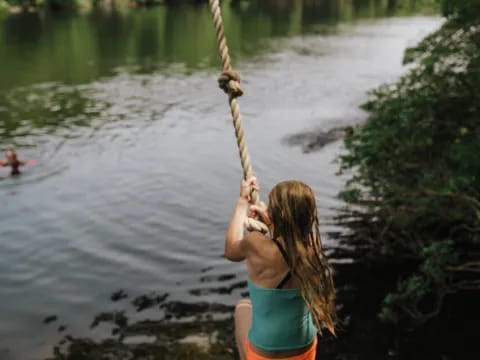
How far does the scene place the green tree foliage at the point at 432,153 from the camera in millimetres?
7508

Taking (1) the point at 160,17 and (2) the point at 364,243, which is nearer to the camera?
(2) the point at 364,243


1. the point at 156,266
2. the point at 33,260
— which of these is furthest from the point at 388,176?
the point at 33,260

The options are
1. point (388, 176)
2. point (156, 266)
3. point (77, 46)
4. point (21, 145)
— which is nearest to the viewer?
point (388, 176)

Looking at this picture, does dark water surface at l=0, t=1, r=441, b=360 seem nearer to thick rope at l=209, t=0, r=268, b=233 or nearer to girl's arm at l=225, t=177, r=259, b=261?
girl's arm at l=225, t=177, r=259, b=261

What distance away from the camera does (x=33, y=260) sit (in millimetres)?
10664

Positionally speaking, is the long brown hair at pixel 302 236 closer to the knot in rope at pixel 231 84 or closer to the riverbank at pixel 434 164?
the knot in rope at pixel 231 84

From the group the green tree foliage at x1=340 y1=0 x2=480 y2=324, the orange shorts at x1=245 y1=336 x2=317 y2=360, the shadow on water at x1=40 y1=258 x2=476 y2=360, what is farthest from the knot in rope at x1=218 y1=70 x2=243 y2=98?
the shadow on water at x1=40 y1=258 x2=476 y2=360

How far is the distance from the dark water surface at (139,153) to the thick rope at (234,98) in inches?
231

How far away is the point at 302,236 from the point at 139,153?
1478 cm

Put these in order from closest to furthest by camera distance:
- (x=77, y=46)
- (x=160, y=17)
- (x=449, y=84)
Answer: (x=449, y=84), (x=77, y=46), (x=160, y=17)

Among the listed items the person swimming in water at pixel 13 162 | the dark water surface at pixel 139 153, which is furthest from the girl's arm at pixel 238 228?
the person swimming in water at pixel 13 162

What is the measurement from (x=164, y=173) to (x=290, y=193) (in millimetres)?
12814

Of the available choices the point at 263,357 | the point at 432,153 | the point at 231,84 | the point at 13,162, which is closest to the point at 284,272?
the point at 263,357

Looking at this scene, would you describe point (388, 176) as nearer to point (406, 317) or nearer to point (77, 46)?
point (406, 317)
